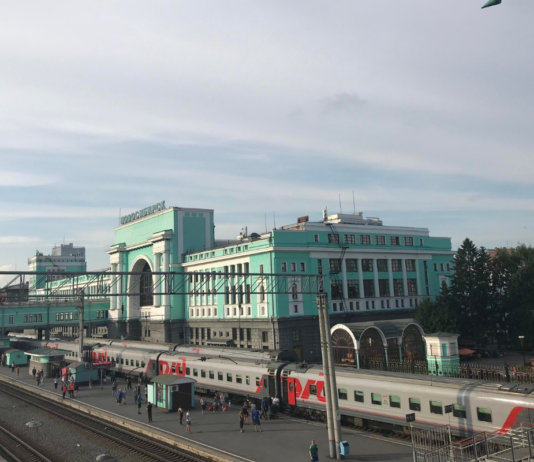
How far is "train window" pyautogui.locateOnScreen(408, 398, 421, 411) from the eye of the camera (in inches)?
1081

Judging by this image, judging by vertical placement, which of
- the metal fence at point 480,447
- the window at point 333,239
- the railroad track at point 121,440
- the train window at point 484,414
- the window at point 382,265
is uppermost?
the window at point 333,239

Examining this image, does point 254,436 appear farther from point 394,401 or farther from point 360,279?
point 360,279

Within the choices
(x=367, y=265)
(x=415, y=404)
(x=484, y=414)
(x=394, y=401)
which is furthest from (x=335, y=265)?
(x=484, y=414)

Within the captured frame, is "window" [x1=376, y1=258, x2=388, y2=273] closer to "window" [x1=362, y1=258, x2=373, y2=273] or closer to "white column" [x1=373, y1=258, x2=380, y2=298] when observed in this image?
"white column" [x1=373, y1=258, x2=380, y2=298]

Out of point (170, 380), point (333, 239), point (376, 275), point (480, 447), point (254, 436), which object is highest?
point (333, 239)

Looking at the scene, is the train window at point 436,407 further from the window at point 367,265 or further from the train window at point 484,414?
the window at point 367,265

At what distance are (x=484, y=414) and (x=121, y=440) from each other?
2110cm

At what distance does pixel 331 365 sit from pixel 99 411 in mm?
21754

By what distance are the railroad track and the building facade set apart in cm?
2330

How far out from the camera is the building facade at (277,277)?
6612 cm

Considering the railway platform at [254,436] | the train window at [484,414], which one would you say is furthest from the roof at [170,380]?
the train window at [484,414]

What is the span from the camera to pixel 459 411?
25562 millimetres

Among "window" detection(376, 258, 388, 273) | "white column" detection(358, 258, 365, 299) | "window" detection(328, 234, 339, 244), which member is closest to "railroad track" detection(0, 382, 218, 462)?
"window" detection(328, 234, 339, 244)

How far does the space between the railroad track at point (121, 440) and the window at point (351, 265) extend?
43201mm
